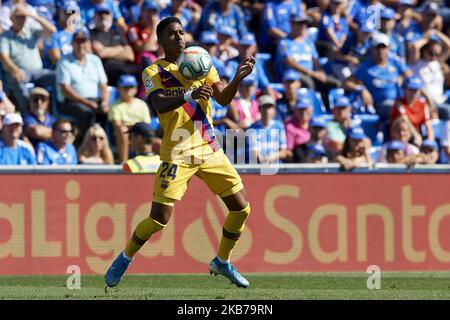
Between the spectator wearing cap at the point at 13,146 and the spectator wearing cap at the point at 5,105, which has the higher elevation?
the spectator wearing cap at the point at 5,105

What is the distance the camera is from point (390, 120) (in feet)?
54.1

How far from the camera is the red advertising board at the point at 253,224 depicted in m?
13.4

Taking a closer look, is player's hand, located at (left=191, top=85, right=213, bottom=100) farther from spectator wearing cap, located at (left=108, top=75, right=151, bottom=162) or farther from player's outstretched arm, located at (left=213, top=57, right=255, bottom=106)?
spectator wearing cap, located at (left=108, top=75, right=151, bottom=162)

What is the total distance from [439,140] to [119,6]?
499 centimetres

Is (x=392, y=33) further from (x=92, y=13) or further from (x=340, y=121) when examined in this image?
(x=92, y=13)

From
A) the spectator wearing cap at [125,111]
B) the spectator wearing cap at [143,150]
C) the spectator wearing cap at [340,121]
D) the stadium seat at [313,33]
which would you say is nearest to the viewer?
the spectator wearing cap at [143,150]

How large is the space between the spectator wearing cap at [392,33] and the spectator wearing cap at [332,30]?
1.94ft

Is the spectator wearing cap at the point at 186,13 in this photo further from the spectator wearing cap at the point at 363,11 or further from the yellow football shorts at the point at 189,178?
the yellow football shorts at the point at 189,178

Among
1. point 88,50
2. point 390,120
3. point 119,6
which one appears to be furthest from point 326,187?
point 119,6

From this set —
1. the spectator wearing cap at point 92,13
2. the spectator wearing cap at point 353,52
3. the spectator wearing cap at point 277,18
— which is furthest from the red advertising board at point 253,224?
the spectator wearing cap at point 277,18

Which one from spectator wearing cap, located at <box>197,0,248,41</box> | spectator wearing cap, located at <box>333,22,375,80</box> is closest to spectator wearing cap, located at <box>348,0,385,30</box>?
spectator wearing cap, located at <box>333,22,375,80</box>

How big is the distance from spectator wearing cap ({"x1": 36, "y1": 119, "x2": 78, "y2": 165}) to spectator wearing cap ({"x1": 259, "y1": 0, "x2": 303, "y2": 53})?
168 inches

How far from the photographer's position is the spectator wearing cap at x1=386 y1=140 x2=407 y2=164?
15086mm

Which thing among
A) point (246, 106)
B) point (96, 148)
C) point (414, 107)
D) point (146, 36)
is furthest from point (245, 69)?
point (414, 107)
